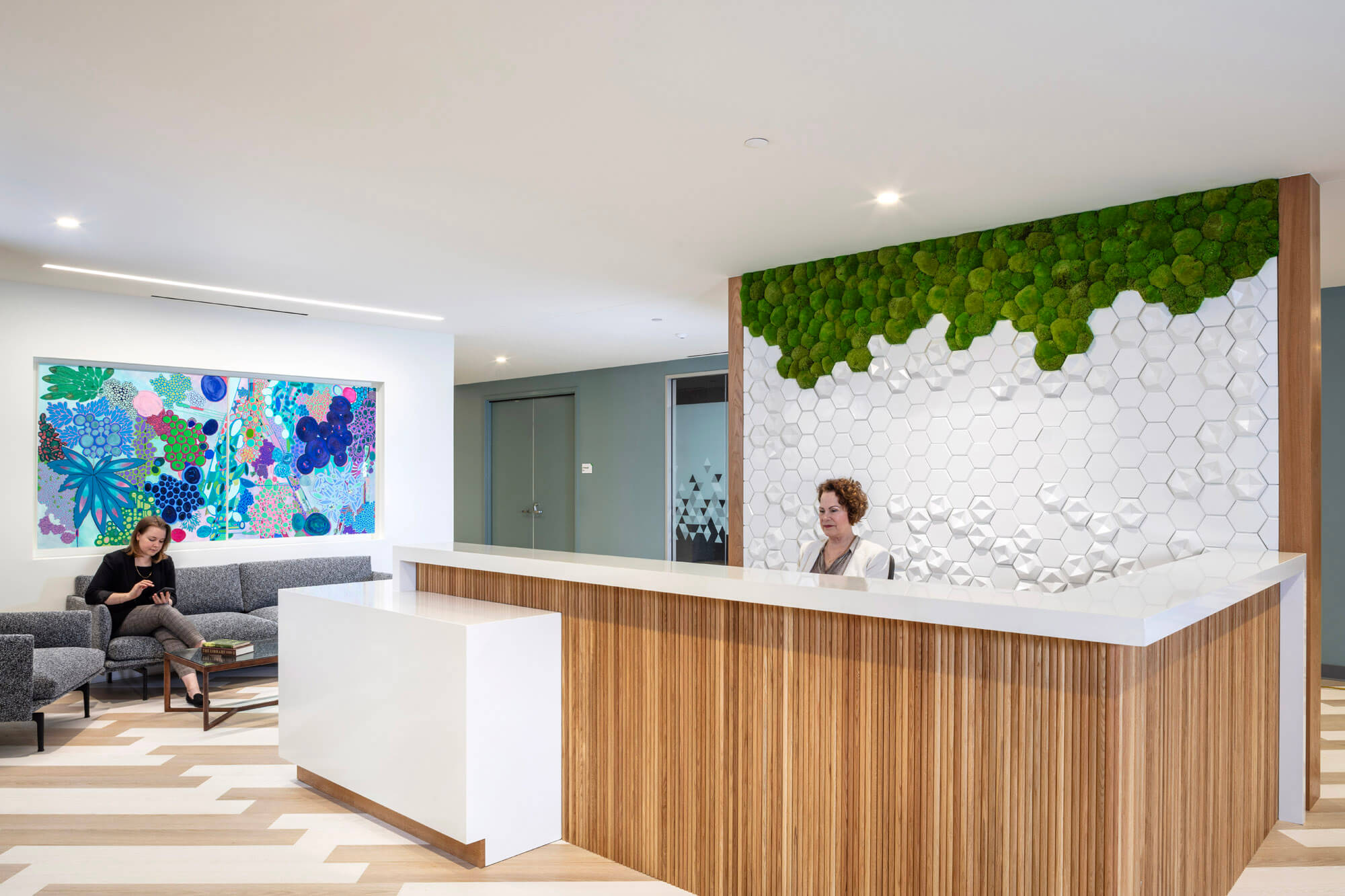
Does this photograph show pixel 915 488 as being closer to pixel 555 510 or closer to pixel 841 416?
pixel 841 416

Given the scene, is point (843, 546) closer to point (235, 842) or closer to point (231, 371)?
point (235, 842)

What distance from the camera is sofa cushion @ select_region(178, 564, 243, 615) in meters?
5.62

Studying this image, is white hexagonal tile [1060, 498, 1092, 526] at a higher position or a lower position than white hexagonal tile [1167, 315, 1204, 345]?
lower

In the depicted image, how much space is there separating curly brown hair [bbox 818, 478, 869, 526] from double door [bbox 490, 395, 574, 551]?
615cm

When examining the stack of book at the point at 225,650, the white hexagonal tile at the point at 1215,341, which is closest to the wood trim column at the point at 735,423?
the white hexagonal tile at the point at 1215,341

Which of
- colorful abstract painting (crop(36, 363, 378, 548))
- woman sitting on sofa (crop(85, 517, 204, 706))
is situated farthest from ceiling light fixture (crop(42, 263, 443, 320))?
woman sitting on sofa (crop(85, 517, 204, 706))

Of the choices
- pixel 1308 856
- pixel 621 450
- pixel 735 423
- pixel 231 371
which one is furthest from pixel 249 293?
pixel 1308 856

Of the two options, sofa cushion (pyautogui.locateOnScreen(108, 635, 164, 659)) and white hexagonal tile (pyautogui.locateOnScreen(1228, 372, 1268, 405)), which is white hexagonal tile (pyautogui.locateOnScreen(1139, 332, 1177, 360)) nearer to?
white hexagonal tile (pyautogui.locateOnScreen(1228, 372, 1268, 405))

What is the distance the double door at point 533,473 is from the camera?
9891mm

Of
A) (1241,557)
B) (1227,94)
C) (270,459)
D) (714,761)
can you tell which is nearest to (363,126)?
(714,761)

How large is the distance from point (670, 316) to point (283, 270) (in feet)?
8.61

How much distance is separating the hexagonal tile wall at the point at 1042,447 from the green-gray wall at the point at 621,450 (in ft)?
12.3

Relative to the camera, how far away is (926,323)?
14.4 ft

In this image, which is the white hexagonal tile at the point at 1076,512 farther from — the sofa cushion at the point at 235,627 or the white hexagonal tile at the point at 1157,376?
the sofa cushion at the point at 235,627
